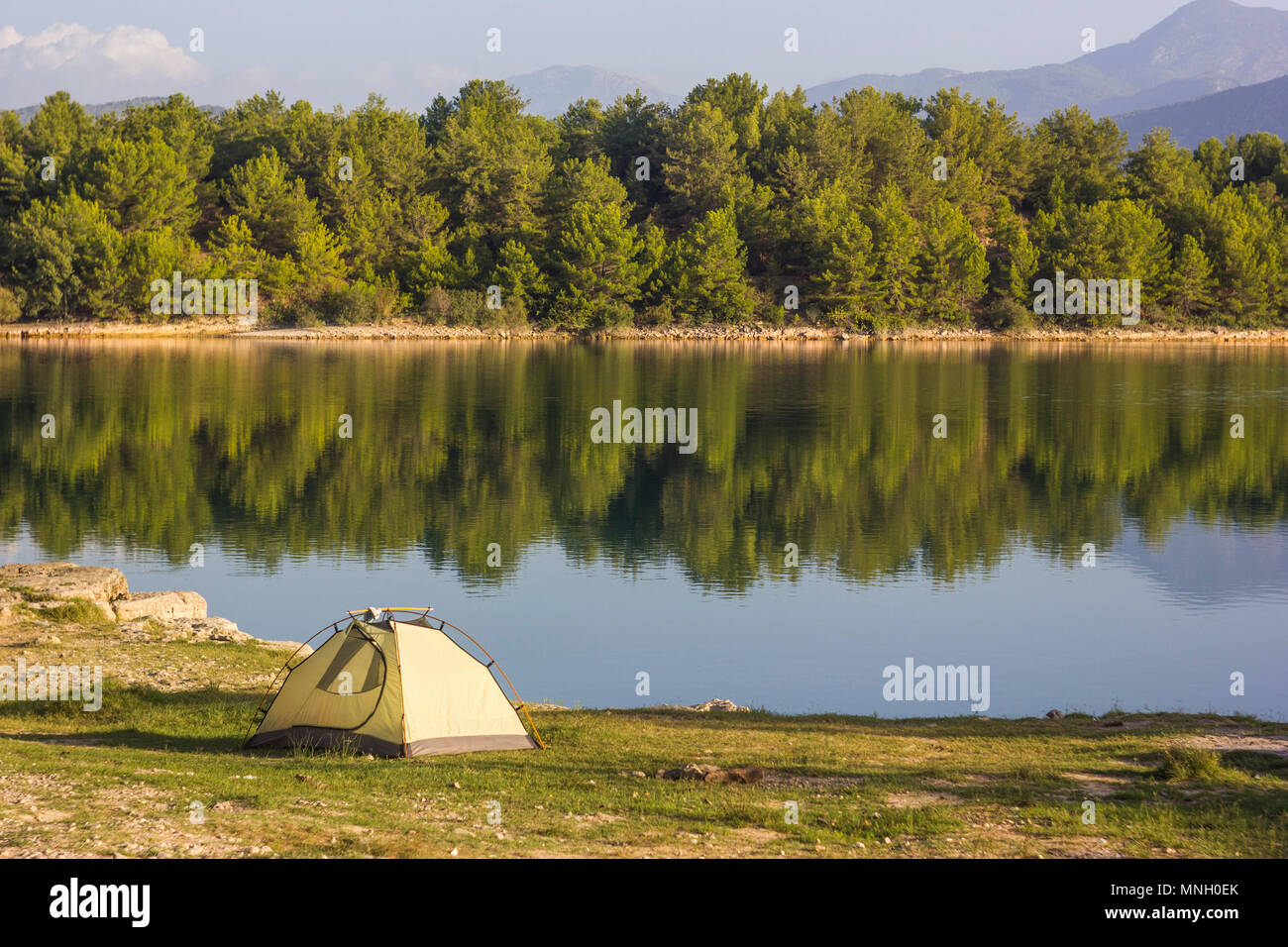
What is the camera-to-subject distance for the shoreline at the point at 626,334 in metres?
89.2

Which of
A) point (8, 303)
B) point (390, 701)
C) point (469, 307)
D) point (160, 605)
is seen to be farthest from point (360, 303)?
point (390, 701)

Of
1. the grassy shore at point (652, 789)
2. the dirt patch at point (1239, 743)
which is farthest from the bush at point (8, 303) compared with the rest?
the dirt patch at point (1239, 743)

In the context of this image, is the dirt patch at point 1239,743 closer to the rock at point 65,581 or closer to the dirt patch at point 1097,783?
the dirt patch at point 1097,783

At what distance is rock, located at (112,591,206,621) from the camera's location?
1793 centimetres

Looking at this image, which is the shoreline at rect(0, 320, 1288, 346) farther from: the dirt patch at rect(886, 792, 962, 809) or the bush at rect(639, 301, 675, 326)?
the dirt patch at rect(886, 792, 962, 809)

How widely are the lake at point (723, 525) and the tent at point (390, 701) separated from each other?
13.5ft

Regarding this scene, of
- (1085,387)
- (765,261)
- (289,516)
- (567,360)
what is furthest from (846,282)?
(289,516)

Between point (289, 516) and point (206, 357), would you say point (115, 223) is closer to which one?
point (206, 357)

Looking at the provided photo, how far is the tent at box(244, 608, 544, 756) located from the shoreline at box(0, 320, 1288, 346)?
83.1 m

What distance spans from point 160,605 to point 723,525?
13397mm

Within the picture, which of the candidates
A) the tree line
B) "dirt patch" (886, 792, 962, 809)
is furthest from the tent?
the tree line

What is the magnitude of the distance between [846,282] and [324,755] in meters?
89.5

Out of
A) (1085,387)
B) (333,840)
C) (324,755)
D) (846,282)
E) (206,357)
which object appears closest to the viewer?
(333,840)
